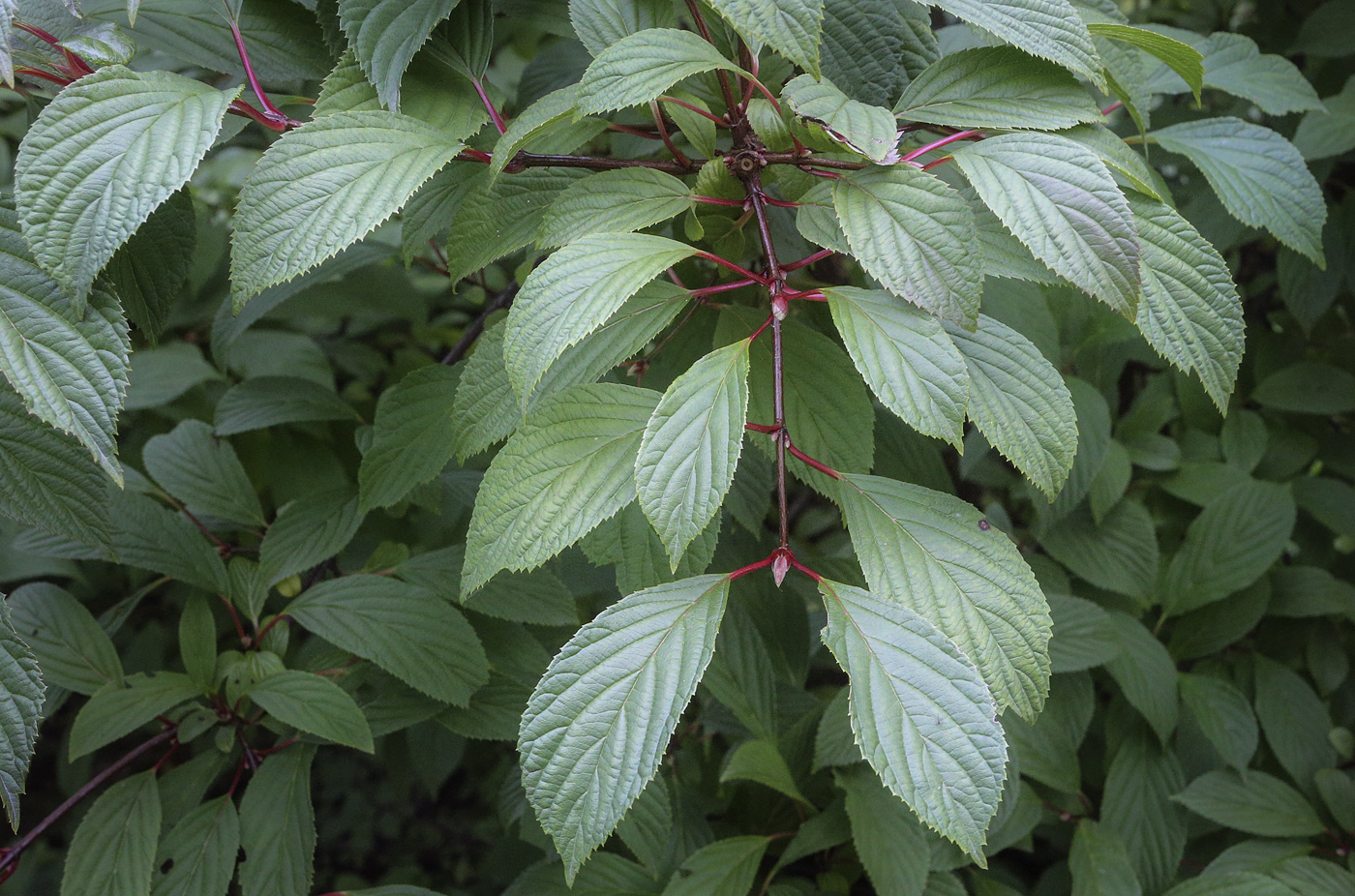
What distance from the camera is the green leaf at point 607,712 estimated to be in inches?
20.6

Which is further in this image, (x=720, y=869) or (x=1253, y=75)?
(x=1253, y=75)

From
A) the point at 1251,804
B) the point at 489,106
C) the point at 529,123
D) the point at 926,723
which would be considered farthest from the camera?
the point at 1251,804

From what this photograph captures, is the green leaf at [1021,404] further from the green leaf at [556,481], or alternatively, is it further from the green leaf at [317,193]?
the green leaf at [317,193]

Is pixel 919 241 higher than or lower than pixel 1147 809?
higher

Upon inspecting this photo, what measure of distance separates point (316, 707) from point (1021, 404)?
0.66 meters

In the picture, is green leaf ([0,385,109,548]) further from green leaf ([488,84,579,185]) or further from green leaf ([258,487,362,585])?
green leaf ([488,84,579,185])

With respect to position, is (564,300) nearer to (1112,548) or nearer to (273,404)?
(273,404)

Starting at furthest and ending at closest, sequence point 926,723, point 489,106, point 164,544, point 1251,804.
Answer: point 1251,804
point 164,544
point 489,106
point 926,723

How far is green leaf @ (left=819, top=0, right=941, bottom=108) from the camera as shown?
0.74 m

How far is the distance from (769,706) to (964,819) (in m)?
0.51

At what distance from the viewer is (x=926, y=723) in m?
0.52

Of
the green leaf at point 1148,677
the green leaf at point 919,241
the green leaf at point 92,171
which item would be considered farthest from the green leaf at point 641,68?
the green leaf at point 1148,677

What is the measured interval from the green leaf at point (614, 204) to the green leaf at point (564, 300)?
0.18ft

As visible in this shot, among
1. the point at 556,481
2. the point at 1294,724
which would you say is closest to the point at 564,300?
the point at 556,481
